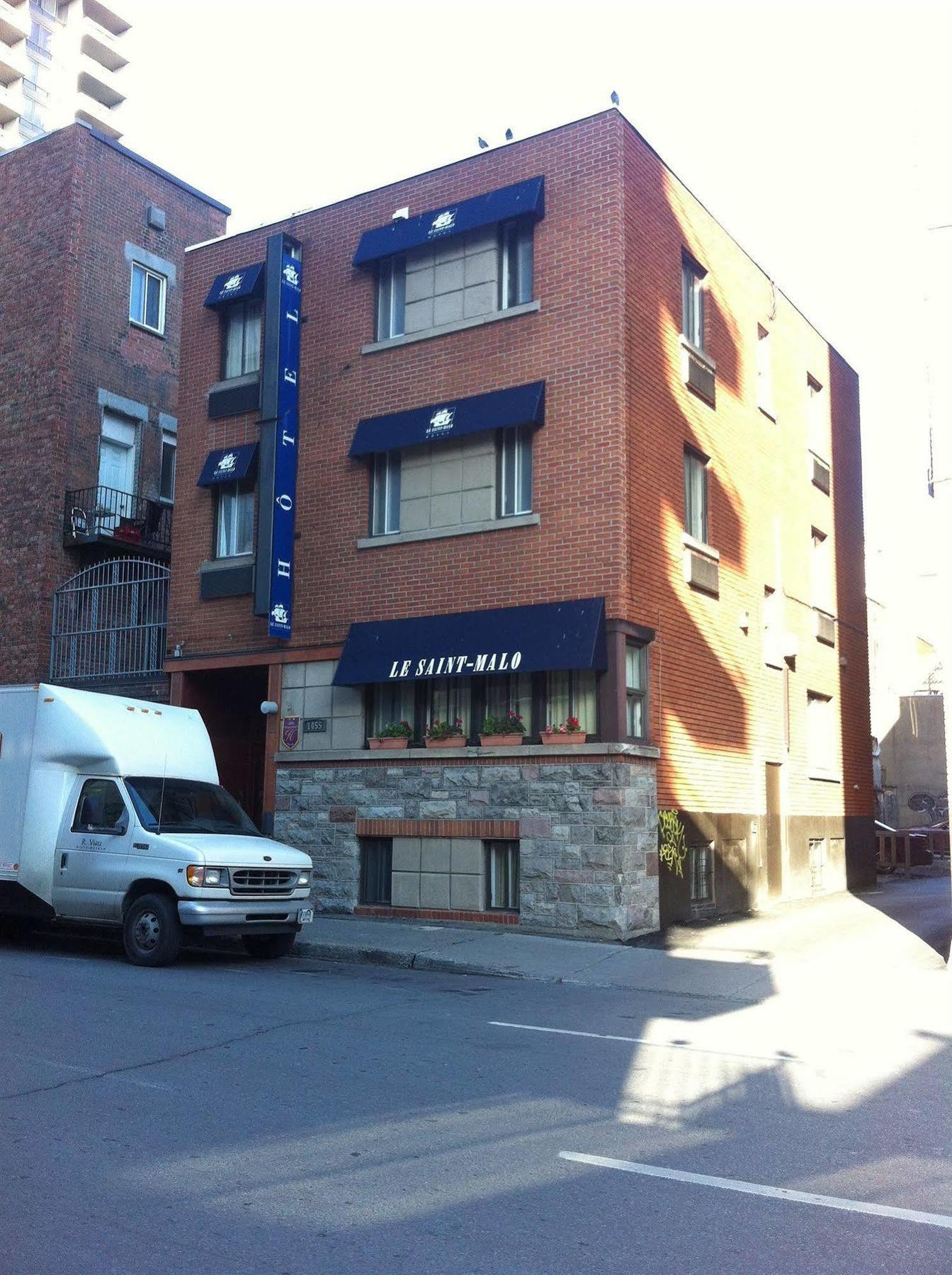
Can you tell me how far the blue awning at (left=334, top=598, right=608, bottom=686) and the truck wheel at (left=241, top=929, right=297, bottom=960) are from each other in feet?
13.4

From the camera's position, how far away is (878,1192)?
17.1ft

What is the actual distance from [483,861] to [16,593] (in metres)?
11.1

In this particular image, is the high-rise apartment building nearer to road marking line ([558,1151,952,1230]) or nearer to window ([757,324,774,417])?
window ([757,324,774,417])

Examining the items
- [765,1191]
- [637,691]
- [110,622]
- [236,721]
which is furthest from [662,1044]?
[110,622]

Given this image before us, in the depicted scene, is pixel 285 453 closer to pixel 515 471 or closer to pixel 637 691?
pixel 515 471

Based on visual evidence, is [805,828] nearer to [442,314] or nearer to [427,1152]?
[442,314]

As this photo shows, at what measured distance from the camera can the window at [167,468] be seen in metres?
24.5

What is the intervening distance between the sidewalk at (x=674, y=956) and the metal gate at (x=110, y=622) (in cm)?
658

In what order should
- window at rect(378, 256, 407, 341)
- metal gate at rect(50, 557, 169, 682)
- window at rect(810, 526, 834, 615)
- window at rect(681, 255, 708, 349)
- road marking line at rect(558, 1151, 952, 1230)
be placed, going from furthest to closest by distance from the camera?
window at rect(810, 526, 834, 615), metal gate at rect(50, 557, 169, 682), window at rect(681, 255, 708, 349), window at rect(378, 256, 407, 341), road marking line at rect(558, 1151, 952, 1230)

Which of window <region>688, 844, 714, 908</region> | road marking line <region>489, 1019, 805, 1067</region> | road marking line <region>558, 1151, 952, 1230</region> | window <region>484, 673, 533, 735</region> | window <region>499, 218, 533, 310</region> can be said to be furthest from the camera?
window <region>499, 218, 533, 310</region>

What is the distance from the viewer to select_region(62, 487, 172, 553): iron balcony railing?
71.8 ft

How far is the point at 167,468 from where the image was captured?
976 inches

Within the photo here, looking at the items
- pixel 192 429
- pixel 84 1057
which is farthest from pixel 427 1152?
pixel 192 429

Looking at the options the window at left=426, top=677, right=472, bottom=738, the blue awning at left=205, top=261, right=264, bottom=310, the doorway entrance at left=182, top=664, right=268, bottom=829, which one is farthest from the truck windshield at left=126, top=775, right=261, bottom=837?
the blue awning at left=205, top=261, right=264, bottom=310
